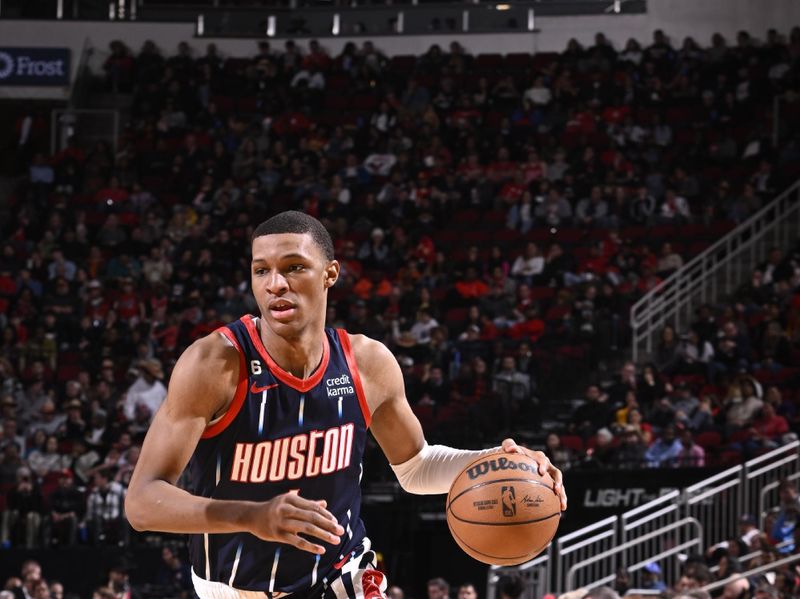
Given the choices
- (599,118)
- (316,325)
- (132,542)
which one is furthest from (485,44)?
(316,325)

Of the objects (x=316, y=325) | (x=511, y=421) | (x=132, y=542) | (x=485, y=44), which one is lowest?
(x=132, y=542)

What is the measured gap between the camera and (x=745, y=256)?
20.1m

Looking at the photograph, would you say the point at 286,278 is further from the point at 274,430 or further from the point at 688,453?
the point at 688,453

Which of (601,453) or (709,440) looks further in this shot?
(709,440)

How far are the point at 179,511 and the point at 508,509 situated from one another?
4.25ft

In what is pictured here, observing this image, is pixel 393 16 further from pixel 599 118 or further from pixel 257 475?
pixel 257 475

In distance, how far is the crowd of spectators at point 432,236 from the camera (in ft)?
53.6

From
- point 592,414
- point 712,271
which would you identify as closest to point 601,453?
point 592,414

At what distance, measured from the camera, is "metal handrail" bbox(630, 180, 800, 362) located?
60.8 ft

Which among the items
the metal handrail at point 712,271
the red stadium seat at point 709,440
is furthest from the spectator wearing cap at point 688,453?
the metal handrail at point 712,271

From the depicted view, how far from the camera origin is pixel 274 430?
454cm

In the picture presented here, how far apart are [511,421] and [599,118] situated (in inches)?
296

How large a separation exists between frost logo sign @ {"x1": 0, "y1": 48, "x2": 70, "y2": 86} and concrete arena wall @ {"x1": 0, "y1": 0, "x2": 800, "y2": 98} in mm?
187

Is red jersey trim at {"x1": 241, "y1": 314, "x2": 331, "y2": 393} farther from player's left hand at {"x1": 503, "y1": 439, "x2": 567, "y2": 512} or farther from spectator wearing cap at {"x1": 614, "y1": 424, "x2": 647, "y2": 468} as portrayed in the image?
spectator wearing cap at {"x1": 614, "y1": 424, "x2": 647, "y2": 468}
